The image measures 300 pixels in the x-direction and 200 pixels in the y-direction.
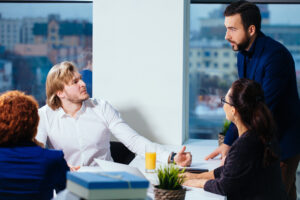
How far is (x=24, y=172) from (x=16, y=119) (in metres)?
0.20

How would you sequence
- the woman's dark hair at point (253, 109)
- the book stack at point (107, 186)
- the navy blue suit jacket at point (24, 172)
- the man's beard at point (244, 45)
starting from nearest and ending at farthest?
the book stack at point (107, 186), the navy blue suit jacket at point (24, 172), the woman's dark hair at point (253, 109), the man's beard at point (244, 45)

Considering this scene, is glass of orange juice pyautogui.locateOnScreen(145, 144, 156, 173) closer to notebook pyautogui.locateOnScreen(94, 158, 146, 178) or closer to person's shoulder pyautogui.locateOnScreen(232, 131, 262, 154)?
notebook pyautogui.locateOnScreen(94, 158, 146, 178)

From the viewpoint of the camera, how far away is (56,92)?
9.91 ft

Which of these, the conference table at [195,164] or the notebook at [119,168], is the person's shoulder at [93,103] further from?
the notebook at [119,168]

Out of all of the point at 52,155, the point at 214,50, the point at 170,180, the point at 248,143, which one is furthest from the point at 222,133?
the point at 52,155

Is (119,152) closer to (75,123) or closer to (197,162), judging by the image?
(75,123)

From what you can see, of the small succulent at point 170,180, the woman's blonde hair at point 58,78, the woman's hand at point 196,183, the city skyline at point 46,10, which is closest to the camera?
the small succulent at point 170,180

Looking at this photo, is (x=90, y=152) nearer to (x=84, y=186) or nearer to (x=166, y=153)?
(x=166, y=153)

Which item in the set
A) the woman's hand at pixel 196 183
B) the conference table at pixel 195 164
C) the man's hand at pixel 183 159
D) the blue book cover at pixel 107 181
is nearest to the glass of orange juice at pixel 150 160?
the conference table at pixel 195 164

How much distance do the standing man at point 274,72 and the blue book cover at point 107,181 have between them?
133cm

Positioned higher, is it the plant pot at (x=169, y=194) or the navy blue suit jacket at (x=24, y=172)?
the navy blue suit jacket at (x=24, y=172)

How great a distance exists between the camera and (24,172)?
1750mm

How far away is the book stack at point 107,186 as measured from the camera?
125 centimetres

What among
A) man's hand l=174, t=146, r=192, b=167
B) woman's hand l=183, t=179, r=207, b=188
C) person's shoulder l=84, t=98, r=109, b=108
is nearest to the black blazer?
woman's hand l=183, t=179, r=207, b=188
